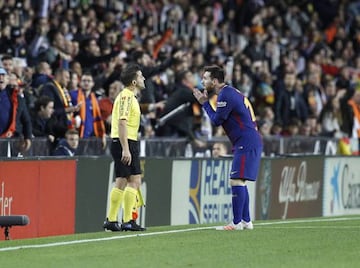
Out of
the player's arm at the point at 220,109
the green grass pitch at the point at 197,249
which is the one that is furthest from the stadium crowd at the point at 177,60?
the green grass pitch at the point at 197,249

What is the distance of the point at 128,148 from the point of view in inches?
575

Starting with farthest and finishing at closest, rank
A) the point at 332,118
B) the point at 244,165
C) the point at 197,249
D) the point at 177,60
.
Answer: the point at 332,118 < the point at 177,60 < the point at 244,165 < the point at 197,249

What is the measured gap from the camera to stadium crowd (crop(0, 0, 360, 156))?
19328 millimetres

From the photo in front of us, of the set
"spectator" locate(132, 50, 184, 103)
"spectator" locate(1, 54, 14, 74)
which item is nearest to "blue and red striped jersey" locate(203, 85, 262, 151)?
"spectator" locate(1, 54, 14, 74)

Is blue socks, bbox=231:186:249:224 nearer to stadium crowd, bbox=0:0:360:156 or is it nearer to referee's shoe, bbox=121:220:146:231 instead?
referee's shoe, bbox=121:220:146:231

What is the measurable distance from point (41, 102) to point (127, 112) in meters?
3.97

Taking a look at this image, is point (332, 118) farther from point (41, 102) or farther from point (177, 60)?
point (41, 102)

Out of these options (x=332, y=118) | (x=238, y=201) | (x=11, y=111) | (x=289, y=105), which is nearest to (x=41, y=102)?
(x=11, y=111)

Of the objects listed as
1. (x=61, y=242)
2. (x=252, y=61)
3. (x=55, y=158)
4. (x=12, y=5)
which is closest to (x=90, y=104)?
(x=55, y=158)

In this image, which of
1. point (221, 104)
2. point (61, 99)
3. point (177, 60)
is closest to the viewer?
point (221, 104)

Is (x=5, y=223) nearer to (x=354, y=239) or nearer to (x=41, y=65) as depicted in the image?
(x=354, y=239)

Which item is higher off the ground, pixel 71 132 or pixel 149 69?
pixel 149 69

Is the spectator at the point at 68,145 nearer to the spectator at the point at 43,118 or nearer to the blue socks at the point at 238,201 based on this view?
the spectator at the point at 43,118

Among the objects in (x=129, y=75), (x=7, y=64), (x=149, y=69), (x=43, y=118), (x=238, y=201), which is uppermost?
(x=149, y=69)
